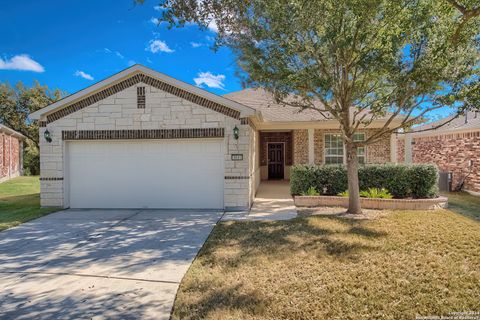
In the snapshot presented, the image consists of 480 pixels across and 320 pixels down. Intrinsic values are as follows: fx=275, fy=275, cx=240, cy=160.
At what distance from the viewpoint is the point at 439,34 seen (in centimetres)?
656

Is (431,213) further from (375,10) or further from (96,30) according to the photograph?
(96,30)

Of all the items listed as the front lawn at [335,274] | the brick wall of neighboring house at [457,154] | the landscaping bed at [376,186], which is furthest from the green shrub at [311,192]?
the brick wall of neighboring house at [457,154]

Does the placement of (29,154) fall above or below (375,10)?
below

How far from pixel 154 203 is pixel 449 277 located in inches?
313

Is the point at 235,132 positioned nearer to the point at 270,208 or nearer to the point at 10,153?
the point at 270,208

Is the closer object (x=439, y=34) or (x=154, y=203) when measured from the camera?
(x=439, y=34)

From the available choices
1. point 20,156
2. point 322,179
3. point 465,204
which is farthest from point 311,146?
point 20,156

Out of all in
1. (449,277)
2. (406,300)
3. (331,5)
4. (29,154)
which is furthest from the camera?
(29,154)

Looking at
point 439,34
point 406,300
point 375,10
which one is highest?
point 375,10

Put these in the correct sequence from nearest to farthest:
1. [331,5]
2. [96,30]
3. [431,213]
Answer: [331,5]
[431,213]
[96,30]

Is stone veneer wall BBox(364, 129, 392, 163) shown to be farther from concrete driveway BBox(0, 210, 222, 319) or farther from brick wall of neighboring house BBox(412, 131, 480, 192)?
concrete driveway BBox(0, 210, 222, 319)

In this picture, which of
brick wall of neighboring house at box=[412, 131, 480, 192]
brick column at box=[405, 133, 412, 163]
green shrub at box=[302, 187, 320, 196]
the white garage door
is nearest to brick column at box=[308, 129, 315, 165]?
green shrub at box=[302, 187, 320, 196]

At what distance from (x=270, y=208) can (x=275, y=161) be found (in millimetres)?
8267

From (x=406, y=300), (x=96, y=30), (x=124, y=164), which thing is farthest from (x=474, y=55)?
(x=96, y=30)
